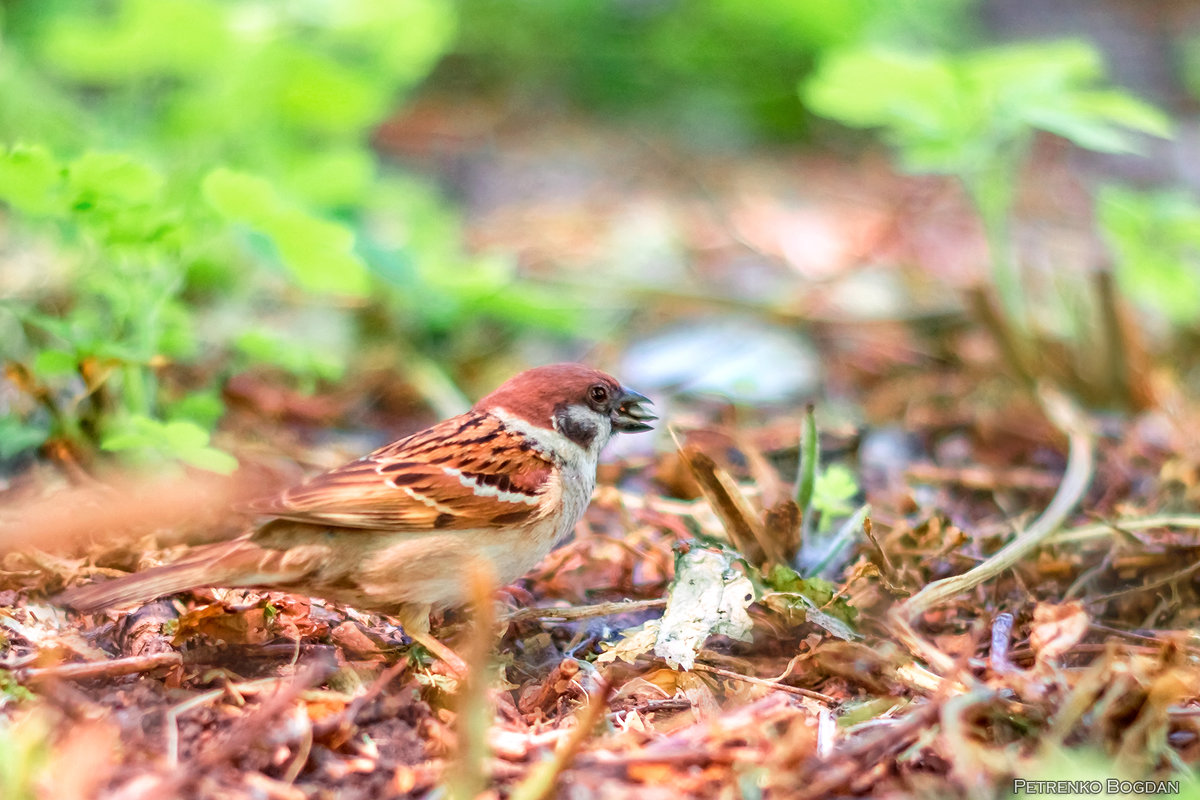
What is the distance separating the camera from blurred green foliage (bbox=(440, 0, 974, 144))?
882 cm

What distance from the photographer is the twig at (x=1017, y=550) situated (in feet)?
9.63

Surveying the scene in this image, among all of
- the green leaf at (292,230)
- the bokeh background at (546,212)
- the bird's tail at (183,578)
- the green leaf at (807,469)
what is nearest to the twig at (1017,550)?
the green leaf at (807,469)

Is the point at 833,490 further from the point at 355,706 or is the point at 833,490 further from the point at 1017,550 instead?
the point at 355,706

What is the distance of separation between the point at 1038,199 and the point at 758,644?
19.3 ft

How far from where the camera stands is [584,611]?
3.27 m

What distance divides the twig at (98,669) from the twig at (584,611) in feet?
3.05

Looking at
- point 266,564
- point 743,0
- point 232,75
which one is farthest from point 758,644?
point 743,0

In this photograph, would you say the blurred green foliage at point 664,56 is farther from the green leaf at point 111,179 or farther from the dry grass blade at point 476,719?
the dry grass blade at point 476,719

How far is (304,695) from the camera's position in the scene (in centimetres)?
270

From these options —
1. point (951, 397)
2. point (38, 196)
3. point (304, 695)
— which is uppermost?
point (38, 196)

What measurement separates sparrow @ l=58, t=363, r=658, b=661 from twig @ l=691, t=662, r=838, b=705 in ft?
2.05

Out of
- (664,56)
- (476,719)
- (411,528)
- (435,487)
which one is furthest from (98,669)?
(664,56)

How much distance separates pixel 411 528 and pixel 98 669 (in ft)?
2.80

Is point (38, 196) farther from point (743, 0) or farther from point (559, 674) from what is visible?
point (743, 0)
